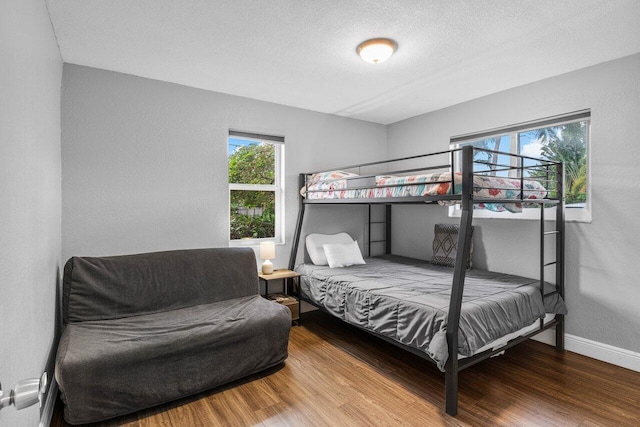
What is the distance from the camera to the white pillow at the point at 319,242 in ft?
12.9

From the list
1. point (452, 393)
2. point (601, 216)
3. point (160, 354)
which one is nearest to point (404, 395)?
point (452, 393)

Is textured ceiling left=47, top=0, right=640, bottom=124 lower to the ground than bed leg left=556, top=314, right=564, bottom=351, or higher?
higher

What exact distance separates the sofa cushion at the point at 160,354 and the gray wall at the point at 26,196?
0.64ft

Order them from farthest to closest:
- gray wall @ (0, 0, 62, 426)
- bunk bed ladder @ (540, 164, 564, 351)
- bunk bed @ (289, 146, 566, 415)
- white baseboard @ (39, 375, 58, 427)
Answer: bunk bed ladder @ (540, 164, 564, 351)
bunk bed @ (289, 146, 566, 415)
white baseboard @ (39, 375, 58, 427)
gray wall @ (0, 0, 62, 426)


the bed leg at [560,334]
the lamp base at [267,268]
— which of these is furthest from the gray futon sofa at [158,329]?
the bed leg at [560,334]

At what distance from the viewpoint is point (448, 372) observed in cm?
216

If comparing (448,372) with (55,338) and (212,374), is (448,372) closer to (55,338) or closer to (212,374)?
(212,374)

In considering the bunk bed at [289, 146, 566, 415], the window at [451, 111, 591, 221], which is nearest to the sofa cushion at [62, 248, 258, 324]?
the bunk bed at [289, 146, 566, 415]

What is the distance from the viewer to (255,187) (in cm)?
386

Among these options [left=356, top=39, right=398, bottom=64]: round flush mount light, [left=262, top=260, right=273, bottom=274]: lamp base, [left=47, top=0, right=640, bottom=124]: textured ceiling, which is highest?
[left=47, top=0, right=640, bottom=124]: textured ceiling

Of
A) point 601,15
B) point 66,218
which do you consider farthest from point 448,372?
point 66,218

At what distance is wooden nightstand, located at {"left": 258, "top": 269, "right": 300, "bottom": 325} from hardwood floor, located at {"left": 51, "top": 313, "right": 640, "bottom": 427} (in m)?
0.63

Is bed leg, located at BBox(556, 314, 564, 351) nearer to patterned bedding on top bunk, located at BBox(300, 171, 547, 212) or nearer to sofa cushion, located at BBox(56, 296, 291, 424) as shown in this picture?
patterned bedding on top bunk, located at BBox(300, 171, 547, 212)

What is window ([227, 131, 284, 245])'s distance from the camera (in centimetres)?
377
